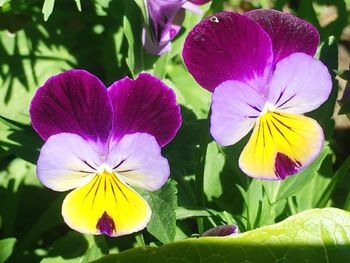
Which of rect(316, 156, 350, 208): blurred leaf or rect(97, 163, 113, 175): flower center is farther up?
rect(97, 163, 113, 175): flower center

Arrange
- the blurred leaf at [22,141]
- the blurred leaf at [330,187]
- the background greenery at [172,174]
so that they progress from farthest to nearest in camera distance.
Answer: the blurred leaf at [330,187]
the blurred leaf at [22,141]
the background greenery at [172,174]

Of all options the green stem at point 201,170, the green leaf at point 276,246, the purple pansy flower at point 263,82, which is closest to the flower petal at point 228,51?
the purple pansy flower at point 263,82

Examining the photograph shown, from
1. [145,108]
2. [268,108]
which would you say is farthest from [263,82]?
[145,108]

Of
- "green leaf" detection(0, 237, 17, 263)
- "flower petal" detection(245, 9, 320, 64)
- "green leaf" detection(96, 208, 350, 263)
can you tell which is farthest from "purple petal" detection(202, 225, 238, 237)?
"green leaf" detection(0, 237, 17, 263)

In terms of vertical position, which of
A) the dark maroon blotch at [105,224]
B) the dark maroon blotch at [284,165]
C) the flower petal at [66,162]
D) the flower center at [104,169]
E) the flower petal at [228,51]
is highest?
the flower petal at [228,51]

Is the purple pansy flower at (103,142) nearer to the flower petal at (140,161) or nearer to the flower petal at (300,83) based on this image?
the flower petal at (140,161)

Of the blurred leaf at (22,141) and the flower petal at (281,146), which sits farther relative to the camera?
the blurred leaf at (22,141)

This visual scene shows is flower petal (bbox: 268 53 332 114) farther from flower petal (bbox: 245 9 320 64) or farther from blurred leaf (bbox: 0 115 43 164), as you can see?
blurred leaf (bbox: 0 115 43 164)

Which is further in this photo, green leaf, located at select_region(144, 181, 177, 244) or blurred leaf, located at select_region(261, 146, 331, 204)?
blurred leaf, located at select_region(261, 146, 331, 204)

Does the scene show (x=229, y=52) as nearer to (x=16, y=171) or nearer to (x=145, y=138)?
(x=145, y=138)

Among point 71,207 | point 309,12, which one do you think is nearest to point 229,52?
point 71,207
